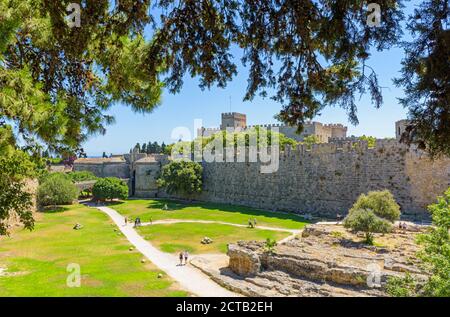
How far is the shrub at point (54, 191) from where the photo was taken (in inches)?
1499

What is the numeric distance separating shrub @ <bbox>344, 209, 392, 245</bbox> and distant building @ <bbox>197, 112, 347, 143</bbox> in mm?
38070

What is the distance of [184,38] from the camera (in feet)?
19.6

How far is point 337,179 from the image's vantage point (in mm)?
27750

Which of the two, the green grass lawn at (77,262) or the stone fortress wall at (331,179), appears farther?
the stone fortress wall at (331,179)

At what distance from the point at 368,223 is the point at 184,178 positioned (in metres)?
25.3

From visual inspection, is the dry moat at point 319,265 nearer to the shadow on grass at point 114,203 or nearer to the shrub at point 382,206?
the shrub at point 382,206

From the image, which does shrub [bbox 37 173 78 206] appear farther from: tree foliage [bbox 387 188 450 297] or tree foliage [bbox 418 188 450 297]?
tree foliage [bbox 418 188 450 297]

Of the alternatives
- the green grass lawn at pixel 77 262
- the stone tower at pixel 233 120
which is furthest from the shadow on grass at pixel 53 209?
the stone tower at pixel 233 120

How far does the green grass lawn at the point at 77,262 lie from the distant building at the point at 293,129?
37390 mm

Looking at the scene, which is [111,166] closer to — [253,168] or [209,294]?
[253,168]

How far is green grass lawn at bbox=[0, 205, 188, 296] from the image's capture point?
1353 cm

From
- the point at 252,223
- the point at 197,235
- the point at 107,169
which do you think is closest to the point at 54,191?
the point at 107,169
